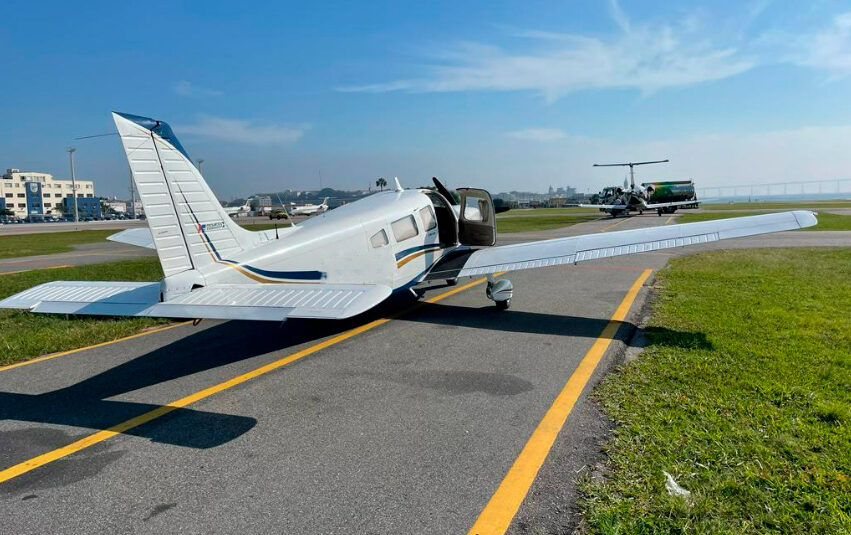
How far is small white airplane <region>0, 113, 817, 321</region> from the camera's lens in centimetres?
555

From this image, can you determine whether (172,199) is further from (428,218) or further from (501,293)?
(501,293)

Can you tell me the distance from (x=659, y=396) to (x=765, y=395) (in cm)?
98

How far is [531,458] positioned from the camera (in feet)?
13.3

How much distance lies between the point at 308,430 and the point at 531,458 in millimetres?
1992

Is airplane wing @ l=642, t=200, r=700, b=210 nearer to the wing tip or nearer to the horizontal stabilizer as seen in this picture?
the wing tip

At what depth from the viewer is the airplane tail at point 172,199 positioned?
607 cm

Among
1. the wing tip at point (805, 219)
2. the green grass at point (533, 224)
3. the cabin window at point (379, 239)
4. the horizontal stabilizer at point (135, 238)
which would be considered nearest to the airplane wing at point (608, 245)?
the wing tip at point (805, 219)

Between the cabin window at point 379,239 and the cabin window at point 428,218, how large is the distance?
1227 millimetres

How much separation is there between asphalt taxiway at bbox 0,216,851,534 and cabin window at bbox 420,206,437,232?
7.01ft

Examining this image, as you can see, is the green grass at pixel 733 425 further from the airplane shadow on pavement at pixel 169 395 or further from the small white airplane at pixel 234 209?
the small white airplane at pixel 234 209

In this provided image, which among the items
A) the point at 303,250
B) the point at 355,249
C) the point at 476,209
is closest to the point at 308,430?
the point at 303,250

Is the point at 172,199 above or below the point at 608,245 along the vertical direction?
above

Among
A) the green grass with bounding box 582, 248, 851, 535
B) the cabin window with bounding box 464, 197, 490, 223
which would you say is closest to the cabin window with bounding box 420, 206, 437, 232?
the cabin window with bounding box 464, 197, 490, 223

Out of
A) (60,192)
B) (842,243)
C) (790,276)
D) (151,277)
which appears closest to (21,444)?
(151,277)
